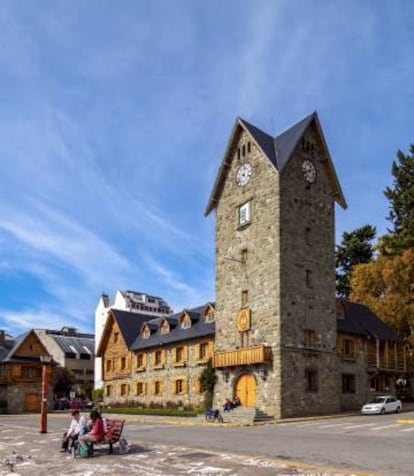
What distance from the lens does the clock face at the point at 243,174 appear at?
43844mm

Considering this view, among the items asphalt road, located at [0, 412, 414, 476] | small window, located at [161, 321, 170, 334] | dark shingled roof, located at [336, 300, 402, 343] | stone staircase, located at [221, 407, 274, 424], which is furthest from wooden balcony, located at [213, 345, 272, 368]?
small window, located at [161, 321, 170, 334]

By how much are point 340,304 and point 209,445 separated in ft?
93.7

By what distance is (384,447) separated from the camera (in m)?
18.1

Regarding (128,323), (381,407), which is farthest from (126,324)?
(381,407)

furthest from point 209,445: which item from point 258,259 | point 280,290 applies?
point 258,259

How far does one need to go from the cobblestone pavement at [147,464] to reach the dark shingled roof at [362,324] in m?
28.8

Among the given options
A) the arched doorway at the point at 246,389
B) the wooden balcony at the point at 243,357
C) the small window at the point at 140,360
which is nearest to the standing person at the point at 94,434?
the wooden balcony at the point at 243,357

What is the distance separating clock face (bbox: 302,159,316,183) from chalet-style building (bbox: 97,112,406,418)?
8 cm

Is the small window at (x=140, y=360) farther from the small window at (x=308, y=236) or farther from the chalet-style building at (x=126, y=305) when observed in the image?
the chalet-style building at (x=126, y=305)

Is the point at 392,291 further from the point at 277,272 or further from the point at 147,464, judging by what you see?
the point at 147,464

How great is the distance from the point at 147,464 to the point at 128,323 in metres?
47.6

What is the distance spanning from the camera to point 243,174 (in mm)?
44438

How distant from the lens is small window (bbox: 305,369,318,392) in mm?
39094

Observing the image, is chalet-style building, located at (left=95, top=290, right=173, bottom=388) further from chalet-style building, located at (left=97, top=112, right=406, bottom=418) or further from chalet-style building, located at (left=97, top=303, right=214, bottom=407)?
chalet-style building, located at (left=97, top=112, right=406, bottom=418)
